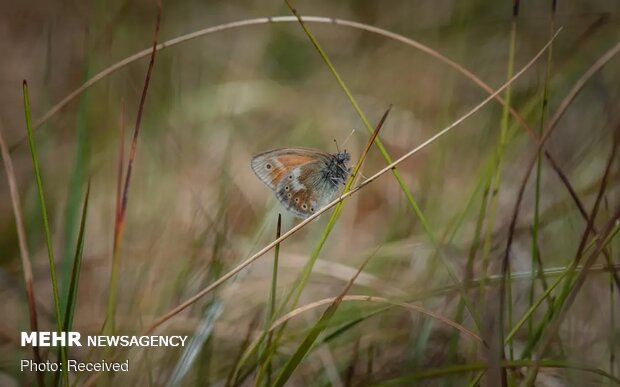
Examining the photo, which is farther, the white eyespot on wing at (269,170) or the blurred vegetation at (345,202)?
the white eyespot on wing at (269,170)

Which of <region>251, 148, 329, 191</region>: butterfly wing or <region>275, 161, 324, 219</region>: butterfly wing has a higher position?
<region>251, 148, 329, 191</region>: butterfly wing

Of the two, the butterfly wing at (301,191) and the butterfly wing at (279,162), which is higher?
the butterfly wing at (279,162)

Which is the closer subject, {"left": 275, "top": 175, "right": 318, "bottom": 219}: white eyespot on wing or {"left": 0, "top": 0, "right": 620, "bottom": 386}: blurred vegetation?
{"left": 0, "top": 0, "right": 620, "bottom": 386}: blurred vegetation

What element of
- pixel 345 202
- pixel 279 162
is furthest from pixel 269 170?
pixel 345 202

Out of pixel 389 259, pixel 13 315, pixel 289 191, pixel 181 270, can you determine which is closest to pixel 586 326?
pixel 389 259

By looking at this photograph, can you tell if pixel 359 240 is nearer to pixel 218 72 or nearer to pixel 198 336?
pixel 198 336
